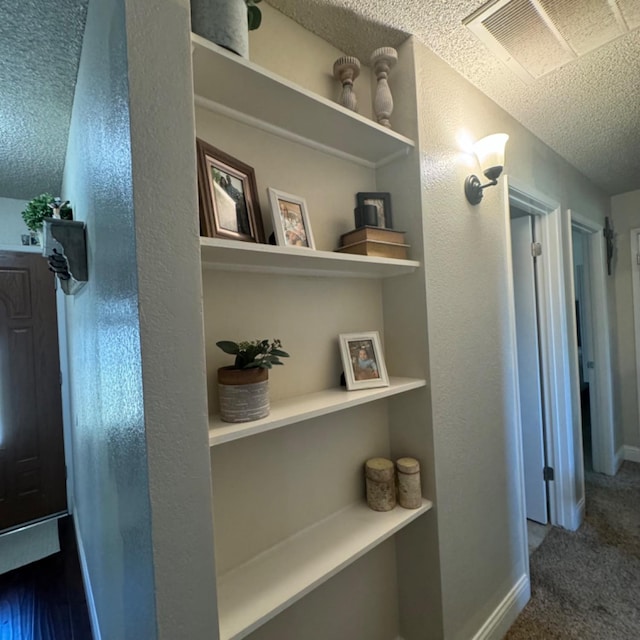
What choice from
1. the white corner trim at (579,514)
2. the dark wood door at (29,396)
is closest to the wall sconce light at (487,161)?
the white corner trim at (579,514)

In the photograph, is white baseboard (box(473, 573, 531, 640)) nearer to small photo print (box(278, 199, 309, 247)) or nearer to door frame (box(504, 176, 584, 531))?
door frame (box(504, 176, 584, 531))

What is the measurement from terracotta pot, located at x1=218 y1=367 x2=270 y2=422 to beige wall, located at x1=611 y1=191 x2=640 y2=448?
12.2 ft

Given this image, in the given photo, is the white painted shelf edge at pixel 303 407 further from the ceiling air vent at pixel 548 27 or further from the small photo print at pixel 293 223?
the ceiling air vent at pixel 548 27

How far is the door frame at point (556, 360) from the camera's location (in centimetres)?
219

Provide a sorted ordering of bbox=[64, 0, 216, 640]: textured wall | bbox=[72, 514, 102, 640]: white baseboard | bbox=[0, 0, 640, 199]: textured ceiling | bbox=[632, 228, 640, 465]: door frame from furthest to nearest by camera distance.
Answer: bbox=[632, 228, 640, 465]: door frame → bbox=[72, 514, 102, 640]: white baseboard → bbox=[0, 0, 640, 199]: textured ceiling → bbox=[64, 0, 216, 640]: textured wall

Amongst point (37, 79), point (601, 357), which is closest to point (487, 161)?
point (37, 79)

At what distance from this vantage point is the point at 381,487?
1249 millimetres

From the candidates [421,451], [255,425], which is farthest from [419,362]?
[255,425]

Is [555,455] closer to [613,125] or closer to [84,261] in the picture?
[613,125]

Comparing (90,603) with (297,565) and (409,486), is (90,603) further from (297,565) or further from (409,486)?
(409,486)

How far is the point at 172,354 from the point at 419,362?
3.05 feet

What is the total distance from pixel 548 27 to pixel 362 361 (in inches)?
56.2

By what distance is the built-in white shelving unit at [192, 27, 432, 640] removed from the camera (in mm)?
908

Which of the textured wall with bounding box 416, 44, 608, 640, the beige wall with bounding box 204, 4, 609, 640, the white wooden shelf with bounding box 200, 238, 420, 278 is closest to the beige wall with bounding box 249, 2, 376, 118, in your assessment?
the beige wall with bounding box 204, 4, 609, 640
